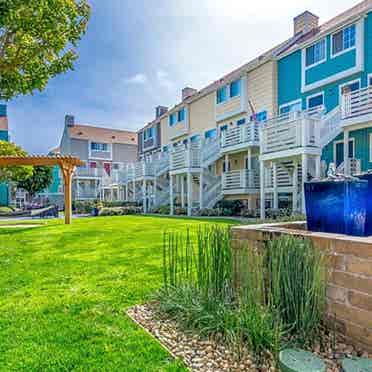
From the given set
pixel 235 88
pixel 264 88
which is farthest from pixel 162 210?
pixel 264 88

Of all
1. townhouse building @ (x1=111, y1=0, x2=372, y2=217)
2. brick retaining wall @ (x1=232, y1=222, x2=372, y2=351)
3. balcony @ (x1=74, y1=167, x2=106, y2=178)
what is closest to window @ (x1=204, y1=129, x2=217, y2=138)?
townhouse building @ (x1=111, y1=0, x2=372, y2=217)

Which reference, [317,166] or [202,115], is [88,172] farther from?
[317,166]

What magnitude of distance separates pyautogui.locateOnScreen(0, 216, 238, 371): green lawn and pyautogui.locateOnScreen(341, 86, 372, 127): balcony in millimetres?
9674

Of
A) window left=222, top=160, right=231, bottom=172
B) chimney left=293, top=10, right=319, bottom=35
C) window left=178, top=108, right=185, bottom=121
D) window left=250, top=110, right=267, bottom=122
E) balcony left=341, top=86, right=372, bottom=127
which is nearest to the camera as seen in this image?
balcony left=341, top=86, right=372, bottom=127

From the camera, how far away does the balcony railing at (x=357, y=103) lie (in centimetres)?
1184

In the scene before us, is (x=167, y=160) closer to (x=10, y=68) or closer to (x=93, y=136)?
(x=10, y=68)

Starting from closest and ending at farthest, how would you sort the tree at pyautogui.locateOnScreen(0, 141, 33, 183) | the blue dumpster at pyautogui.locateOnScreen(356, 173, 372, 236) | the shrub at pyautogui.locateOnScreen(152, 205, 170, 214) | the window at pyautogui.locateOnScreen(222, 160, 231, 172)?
the blue dumpster at pyautogui.locateOnScreen(356, 173, 372, 236), the tree at pyautogui.locateOnScreen(0, 141, 33, 183), the window at pyautogui.locateOnScreen(222, 160, 231, 172), the shrub at pyautogui.locateOnScreen(152, 205, 170, 214)

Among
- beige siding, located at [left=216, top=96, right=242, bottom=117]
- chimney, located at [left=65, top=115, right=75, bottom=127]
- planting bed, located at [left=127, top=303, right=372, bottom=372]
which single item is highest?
chimney, located at [left=65, top=115, right=75, bottom=127]

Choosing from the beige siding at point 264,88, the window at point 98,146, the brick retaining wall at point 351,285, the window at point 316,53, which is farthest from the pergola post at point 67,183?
the window at point 98,146

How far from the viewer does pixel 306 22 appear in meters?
17.7

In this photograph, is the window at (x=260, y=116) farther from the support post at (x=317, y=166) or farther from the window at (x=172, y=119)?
the window at (x=172, y=119)

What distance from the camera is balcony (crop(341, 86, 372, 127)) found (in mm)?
11804

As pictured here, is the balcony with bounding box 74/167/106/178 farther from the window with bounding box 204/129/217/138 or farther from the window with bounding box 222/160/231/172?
the window with bounding box 222/160/231/172

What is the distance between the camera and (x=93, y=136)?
39938 millimetres
